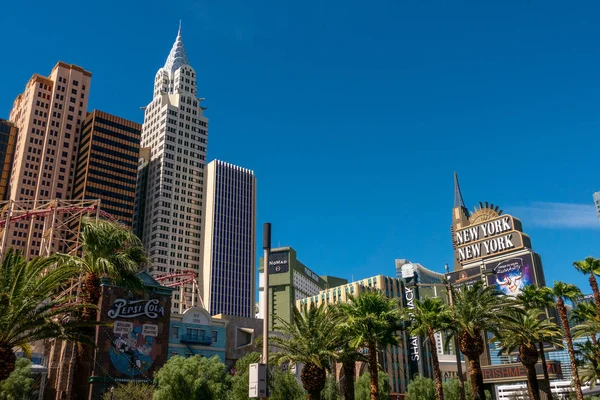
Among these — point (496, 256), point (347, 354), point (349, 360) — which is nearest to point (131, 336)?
point (349, 360)

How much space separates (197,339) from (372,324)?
41.0 metres

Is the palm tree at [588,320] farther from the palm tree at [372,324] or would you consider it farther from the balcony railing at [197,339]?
the balcony railing at [197,339]

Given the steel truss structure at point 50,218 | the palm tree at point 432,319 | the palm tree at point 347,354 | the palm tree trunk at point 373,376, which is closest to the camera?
the palm tree trunk at point 373,376

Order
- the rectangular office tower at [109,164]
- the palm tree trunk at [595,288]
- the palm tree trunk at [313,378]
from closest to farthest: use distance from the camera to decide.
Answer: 1. the palm tree trunk at [313,378]
2. the palm tree trunk at [595,288]
3. the rectangular office tower at [109,164]

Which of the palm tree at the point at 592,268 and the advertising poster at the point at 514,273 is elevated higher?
the advertising poster at the point at 514,273

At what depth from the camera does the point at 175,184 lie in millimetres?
181500

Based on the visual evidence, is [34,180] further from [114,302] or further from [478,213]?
[478,213]

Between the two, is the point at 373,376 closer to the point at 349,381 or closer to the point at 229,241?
the point at 349,381

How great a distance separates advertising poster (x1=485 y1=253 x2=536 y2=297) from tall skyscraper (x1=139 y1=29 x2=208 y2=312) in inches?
3509

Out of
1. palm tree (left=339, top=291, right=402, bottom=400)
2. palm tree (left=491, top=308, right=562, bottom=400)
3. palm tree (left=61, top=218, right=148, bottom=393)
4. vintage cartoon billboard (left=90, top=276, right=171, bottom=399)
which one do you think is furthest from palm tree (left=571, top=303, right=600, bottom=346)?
vintage cartoon billboard (left=90, top=276, right=171, bottom=399)

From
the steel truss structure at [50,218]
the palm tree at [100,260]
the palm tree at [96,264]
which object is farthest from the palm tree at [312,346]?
the steel truss structure at [50,218]

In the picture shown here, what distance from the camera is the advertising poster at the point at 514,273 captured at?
4828 inches

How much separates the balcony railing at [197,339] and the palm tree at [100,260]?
43.1 meters

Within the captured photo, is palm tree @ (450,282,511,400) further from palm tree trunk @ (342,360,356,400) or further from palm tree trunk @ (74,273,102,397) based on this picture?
palm tree trunk @ (74,273,102,397)
